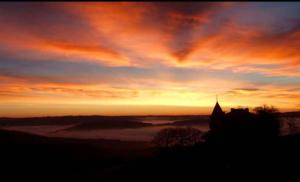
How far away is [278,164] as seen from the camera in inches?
1642

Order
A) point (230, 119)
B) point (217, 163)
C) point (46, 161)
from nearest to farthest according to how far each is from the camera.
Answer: point (217, 163) → point (230, 119) → point (46, 161)

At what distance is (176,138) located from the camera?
276 feet

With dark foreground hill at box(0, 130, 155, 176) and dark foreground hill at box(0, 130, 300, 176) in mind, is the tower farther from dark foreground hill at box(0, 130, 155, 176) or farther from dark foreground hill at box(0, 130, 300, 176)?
dark foreground hill at box(0, 130, 155, 176)

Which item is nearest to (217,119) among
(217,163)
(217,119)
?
(217,119)

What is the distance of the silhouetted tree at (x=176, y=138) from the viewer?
83125mm

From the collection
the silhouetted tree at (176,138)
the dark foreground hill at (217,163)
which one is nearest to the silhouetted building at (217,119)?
the dark foreground hill at (217,163)

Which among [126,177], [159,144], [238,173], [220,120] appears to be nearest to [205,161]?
[238,173]

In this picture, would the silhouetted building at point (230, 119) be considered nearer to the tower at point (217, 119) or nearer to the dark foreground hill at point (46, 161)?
the tower at point (217, 119)

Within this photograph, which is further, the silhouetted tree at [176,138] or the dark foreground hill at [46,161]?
the silhouetted tree at [176,138]

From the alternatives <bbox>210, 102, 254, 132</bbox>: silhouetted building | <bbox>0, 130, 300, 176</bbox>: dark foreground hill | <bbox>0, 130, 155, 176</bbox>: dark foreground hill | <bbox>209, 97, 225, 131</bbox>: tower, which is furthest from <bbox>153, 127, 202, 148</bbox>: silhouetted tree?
<bbox>0, 130, 300, 176</bbox>: dark foreground hill

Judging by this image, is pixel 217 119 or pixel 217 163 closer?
pixel 217 163

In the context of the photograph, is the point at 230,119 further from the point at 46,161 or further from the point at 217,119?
the point at 46,161

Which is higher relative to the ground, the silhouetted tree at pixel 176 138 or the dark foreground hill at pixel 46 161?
the silhouetted tree at pixel 176 138

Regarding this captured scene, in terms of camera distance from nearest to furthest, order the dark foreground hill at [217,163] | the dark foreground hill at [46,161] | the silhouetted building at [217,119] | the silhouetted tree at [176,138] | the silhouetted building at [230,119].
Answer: the dark foreground hill at [217,163] → the dark foreground hill at [46,161] → the silhouetted building at [230,119] → the silhouetted building at [217,119] → the silhouetted tree at [176,138]
